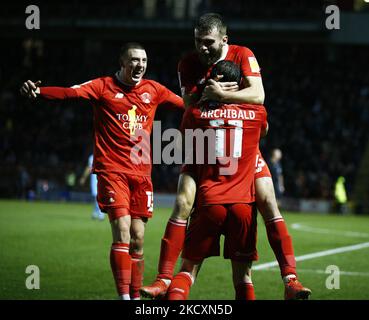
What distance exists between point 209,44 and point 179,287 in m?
1.98

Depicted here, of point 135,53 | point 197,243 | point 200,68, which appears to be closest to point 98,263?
point 135,53

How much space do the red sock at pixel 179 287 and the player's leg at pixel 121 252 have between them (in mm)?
1563

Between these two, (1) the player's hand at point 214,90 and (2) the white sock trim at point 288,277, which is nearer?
(1) the player's hand at point 214,90

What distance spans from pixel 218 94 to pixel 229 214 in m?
1.00

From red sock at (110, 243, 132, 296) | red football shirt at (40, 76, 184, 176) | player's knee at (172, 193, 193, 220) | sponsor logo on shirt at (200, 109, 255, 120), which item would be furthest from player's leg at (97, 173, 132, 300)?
sponsor logo on shirt at (200, 109, 255, 120)

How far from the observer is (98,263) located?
12.8 meters

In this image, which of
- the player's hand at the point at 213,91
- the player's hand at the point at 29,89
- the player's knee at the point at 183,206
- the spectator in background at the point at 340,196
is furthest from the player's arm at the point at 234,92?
the spectator in background at the point at 340,196

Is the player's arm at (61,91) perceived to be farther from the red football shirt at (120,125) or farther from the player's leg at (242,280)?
the player's leg at (242,280)

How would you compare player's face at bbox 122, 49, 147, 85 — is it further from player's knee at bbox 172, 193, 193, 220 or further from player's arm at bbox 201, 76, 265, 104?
player's knee at bbox 172, 193, 193, 220

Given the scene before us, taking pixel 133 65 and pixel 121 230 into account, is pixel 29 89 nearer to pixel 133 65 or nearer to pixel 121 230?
pixel 133 65

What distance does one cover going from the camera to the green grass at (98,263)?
9.80 meters

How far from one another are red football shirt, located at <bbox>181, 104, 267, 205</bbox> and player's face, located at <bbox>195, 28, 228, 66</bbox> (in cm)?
44
